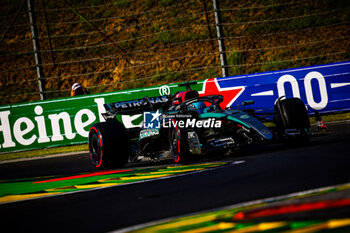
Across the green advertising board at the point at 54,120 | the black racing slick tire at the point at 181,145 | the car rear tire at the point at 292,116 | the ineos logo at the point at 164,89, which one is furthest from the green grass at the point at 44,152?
the car rear tire at the point at 292,116

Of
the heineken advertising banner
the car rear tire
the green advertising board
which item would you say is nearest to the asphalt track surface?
the car rear tire

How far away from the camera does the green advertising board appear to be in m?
12.3

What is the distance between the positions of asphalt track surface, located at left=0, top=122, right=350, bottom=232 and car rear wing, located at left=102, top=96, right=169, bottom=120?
2170 mm

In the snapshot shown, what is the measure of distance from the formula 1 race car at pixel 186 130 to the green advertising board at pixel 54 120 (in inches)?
138

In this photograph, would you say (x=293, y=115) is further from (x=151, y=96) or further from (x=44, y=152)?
(x=44, y=152)

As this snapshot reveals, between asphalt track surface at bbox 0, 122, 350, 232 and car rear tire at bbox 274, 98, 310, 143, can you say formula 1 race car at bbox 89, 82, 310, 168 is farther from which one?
asphalt track surface at bbox 0, 122, 350, 232

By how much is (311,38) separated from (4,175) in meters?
14.4

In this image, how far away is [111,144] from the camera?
26.6 feet

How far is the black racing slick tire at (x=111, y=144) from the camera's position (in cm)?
809

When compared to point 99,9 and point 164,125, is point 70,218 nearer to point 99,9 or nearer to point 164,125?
point 164,125

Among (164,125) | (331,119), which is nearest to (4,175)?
(164,125)

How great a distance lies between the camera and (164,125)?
7930mm

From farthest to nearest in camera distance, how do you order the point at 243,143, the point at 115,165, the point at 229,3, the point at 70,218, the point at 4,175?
the point at 229,3 < the point at 4,175 < the point at 115,165 < the point at 243,143 < the point at 70,218

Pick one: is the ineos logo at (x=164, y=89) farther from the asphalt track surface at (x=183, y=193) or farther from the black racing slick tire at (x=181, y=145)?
the asphalt track surface at (x=183, y=193)
